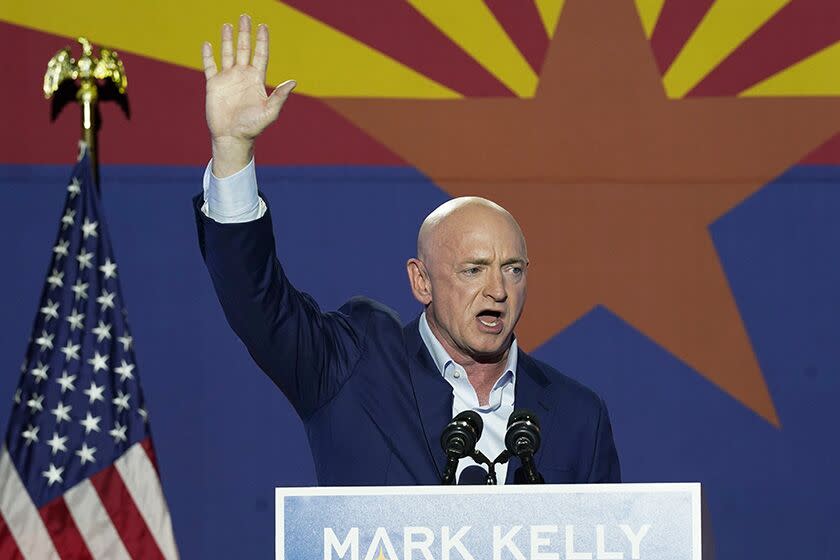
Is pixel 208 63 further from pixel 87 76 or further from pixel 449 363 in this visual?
pixel 87 76

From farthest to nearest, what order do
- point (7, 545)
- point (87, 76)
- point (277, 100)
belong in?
point (87, 76) < point (7, 545) < point (277, 100)

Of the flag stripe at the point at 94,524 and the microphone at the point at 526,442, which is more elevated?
the flag stripe at the point at 94,524

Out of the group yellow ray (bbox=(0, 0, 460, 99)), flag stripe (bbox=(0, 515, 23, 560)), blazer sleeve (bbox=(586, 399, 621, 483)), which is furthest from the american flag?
blazer sleeve (bbox=(586, 399, 621, 483))

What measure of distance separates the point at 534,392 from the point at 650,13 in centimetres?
217

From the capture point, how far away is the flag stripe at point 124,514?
3.63 meters

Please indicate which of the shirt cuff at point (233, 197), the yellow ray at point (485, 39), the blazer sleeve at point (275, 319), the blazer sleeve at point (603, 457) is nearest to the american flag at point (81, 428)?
the yellow ray at point (485, 39)

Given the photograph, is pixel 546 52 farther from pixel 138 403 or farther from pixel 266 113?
pixel 266 113

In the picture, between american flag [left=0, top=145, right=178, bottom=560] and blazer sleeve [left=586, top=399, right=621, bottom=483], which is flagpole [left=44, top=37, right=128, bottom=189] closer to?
american flag [left=0, top=145, right=178, bottom=560]

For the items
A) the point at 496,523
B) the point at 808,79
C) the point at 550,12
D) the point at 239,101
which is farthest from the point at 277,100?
the point at 808,79

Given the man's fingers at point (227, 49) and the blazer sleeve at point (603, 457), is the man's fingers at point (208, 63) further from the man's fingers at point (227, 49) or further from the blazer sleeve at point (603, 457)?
the blazer sleeve at point (603, 457)

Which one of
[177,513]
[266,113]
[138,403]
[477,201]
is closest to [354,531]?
[266,113]

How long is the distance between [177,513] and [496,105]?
5.07 ft

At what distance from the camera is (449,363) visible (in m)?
2.44

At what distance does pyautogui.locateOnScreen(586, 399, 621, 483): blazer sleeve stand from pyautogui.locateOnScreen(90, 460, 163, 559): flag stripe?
162cm
